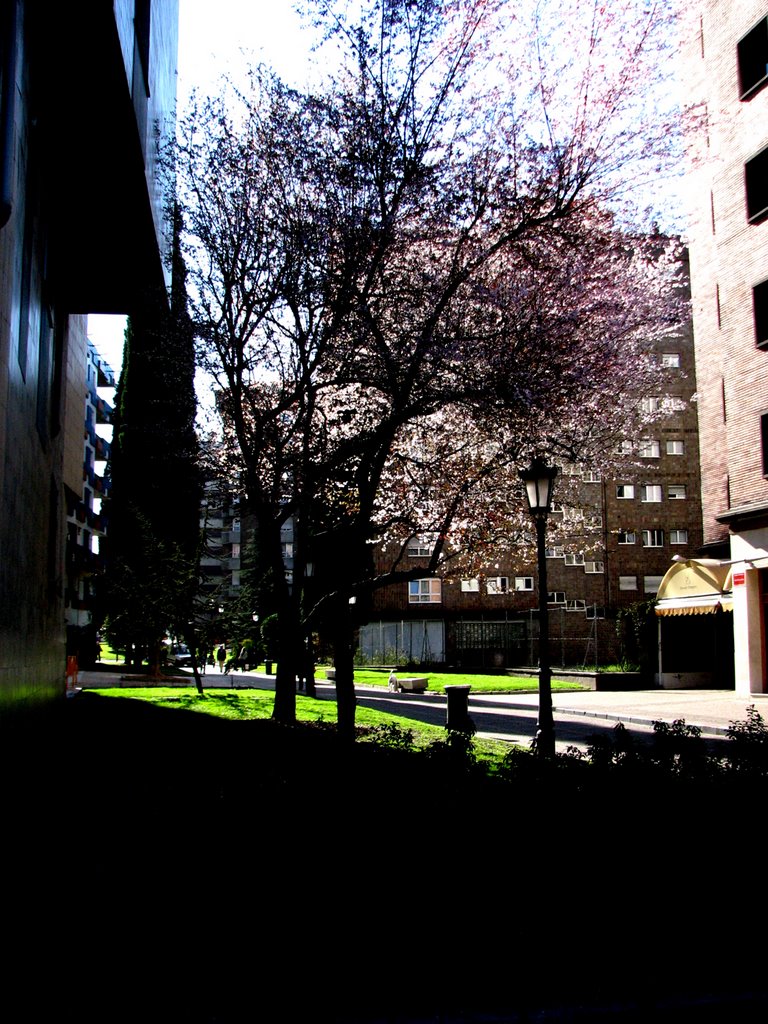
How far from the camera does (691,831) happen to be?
4.18 m

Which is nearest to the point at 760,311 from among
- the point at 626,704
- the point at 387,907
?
the point at 626,704

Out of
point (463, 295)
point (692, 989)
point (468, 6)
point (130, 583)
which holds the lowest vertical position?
point (692, 989)

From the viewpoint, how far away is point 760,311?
917 inches

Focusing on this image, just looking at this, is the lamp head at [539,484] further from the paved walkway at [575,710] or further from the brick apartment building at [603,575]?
the brick apartment building at [603,575]

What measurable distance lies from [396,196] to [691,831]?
27.7 ft

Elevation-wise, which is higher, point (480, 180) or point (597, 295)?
point (480, 180)

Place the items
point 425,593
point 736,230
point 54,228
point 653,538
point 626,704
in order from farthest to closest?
point 425,593 < point 653,538 < point 736,230 < point 626,704 < point 54,228

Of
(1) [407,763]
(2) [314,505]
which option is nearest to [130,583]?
(2) [314,505]

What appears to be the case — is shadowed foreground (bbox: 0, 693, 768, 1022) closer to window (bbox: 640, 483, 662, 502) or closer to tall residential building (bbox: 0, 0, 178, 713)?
tall residential building (bbox: 0, 0, 178, 713)

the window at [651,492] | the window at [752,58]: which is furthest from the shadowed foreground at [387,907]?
the window at [651,492]

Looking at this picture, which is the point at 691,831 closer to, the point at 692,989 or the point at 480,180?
the point at 692,989

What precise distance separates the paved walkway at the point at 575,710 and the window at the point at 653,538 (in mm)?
20207

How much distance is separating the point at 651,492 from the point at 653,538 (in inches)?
96.3

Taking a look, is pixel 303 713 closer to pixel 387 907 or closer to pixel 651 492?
pixel 387 907
